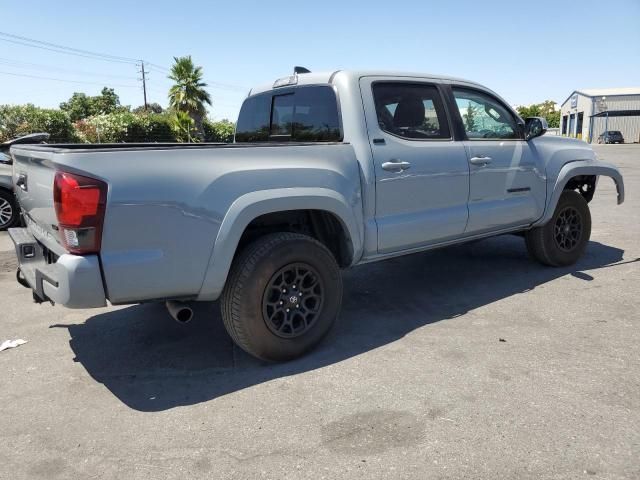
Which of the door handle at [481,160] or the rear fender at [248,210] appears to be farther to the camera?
the door handle at [481,160]

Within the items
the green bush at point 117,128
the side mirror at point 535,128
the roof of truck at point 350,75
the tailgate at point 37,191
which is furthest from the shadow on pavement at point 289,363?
the green bush at point 117,128

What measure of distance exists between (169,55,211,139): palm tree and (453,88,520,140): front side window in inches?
1553

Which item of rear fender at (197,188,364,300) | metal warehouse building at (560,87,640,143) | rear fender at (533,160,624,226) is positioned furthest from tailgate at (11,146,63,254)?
metal warehouse building at (560,87,640,143)

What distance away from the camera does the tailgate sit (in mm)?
2884

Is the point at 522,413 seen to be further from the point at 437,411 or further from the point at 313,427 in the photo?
the point at 313,427

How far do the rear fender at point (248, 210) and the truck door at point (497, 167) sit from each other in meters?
1.57

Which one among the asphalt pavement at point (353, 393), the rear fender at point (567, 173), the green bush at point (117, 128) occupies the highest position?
the green bush at point (117, 128)

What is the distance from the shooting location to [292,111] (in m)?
4.34

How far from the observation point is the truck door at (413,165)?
3828 millimetres

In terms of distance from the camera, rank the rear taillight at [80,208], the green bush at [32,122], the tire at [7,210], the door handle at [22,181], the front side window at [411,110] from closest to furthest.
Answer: the rear taillight at [80,208] < the door handle at [22,181] < the front side window at [411,110] < the tire at [7,210] < the green bush at [32,122]

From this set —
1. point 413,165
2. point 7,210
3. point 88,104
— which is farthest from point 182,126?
point 88,104

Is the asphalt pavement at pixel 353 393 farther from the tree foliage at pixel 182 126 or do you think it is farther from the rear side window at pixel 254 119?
the tree foliage at pixel 182 126

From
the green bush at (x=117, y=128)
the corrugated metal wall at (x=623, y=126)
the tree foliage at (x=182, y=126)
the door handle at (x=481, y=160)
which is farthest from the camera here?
the corrugated metal wall at (x=623, y=126)

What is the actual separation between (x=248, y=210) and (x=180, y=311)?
2.37 ft
